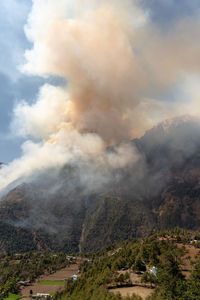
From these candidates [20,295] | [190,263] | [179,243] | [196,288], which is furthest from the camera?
[179,243]

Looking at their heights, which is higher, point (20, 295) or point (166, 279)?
point (166, 279)

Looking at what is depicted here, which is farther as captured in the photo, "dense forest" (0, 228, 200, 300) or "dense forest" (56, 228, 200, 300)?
"dense forest" (0, 228, 200, 300)

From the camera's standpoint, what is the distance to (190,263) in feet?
407

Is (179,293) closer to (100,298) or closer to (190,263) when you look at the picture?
(100,298)

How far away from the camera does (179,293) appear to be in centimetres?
6631

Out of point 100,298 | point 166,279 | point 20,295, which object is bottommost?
point 20,295

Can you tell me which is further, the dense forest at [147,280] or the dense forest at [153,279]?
the dense forest at [147,280]

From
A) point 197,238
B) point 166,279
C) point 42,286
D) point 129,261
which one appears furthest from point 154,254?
point 42,286

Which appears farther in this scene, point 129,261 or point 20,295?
point 20,295

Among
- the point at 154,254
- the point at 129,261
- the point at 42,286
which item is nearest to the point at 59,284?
the point at 42,286

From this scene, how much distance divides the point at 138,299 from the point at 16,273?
172 meters

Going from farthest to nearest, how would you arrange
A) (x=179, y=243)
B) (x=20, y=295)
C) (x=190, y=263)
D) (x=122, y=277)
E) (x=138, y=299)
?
(x=179, y=243)
(x=20, y=295)
(x=190, y=263)
(x=122, y=277)
(x=138, y=299)

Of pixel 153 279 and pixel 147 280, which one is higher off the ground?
pixel 153 279

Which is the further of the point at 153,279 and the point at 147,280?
the point at 147,280
